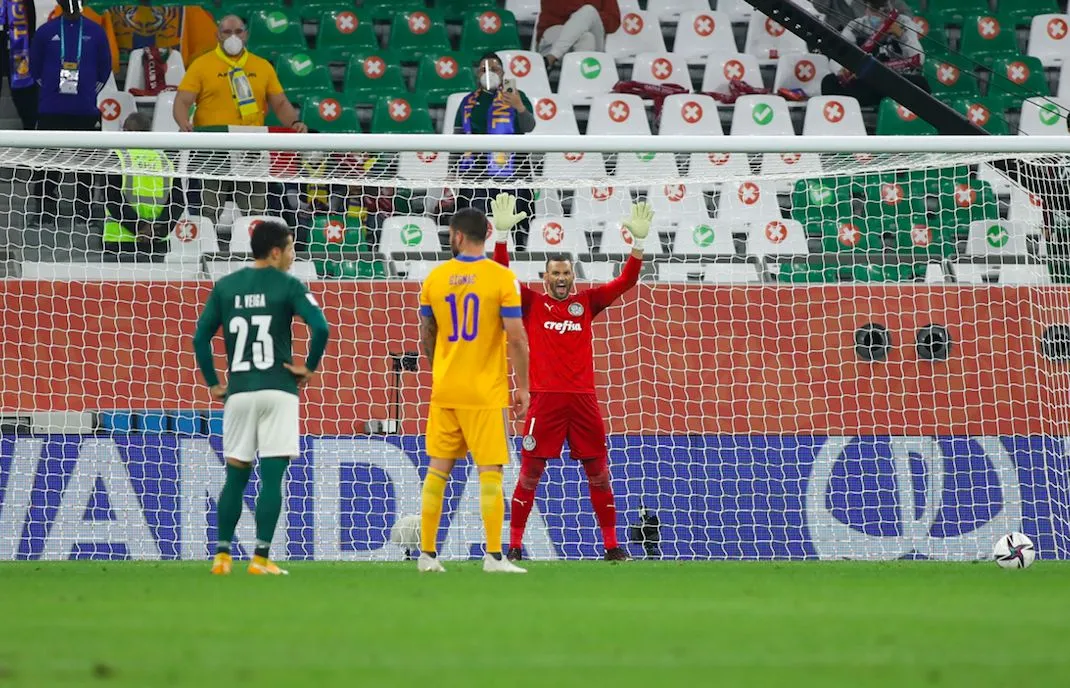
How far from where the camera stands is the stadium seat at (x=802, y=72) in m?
13.9

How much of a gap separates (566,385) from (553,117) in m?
4.89

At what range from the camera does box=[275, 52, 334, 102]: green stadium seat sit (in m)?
13.5

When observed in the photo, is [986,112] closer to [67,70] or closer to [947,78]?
[947,78]

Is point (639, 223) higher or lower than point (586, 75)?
lower

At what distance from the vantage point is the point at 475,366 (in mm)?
7195

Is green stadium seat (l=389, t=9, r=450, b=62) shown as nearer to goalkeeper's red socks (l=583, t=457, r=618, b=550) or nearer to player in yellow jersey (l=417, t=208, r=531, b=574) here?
goalkeeper's red socks (l=583, t=457, r=618, b=550)

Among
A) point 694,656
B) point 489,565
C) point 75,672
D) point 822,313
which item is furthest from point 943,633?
point 822,313

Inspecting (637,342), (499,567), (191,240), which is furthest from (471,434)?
(191,240)

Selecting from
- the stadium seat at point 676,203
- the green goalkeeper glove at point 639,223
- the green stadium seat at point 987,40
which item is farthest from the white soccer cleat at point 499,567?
the green stadium seat at point 987,40

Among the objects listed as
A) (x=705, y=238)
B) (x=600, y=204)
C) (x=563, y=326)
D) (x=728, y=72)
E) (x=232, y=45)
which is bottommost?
(x=563, y=326)

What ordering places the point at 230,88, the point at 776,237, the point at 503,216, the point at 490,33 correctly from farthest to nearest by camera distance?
the point at 490,33
the point at 230,88
the point at 776,237
the point at 503,216

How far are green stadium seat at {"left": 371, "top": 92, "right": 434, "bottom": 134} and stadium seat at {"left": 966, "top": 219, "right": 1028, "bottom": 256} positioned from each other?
4.64 metres

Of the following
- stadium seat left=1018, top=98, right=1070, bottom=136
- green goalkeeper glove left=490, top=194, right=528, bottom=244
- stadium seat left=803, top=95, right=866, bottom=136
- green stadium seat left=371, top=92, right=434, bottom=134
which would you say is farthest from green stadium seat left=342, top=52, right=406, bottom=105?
green goalkeeper glove left=490, top=194, right=528, bottom=244

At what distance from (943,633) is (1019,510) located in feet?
19.1
